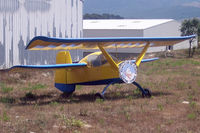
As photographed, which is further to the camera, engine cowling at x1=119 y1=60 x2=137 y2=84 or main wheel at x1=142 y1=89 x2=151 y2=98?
main wheel at x1=142 y1=89 x2=151 y2=98

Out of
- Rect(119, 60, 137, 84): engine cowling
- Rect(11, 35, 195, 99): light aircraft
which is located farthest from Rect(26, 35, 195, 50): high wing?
Rect(119, 60, 137, 84): engine cowling

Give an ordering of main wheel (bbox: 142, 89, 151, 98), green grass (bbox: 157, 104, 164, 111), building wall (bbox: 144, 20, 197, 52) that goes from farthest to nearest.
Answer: building wall (bbox: 144, 20, 197, 52) < main wheel (bbox: 142, 89, 151, 98) < green grass (bbox: 157, 104, 164, 111)

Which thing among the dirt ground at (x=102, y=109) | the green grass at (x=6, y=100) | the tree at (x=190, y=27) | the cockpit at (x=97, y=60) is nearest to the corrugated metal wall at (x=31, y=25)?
the dirt ground at (x=102, y=109)

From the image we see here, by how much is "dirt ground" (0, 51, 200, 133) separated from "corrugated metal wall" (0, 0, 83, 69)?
1905 millimetres

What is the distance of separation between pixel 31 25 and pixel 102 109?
1048cm

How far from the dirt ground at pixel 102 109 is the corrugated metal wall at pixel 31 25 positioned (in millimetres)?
1905

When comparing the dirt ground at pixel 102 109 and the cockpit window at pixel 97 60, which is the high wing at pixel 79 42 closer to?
the cockpit window at pixel 97 60

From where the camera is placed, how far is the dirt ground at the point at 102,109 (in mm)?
8109

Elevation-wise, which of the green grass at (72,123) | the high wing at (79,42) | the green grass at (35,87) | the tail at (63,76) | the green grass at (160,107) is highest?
the high wing at (79,42)

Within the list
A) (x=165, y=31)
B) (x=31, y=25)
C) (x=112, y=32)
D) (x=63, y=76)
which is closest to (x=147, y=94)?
(x=63, y=76)

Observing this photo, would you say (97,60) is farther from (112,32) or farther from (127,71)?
(112,32)

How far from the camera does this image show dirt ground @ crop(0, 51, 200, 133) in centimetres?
811

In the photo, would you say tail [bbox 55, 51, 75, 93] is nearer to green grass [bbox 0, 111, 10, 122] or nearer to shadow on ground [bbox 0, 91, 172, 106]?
shadow on ground [bbox 0, 91, 172, 106]

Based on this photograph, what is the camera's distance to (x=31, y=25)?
19.5m
